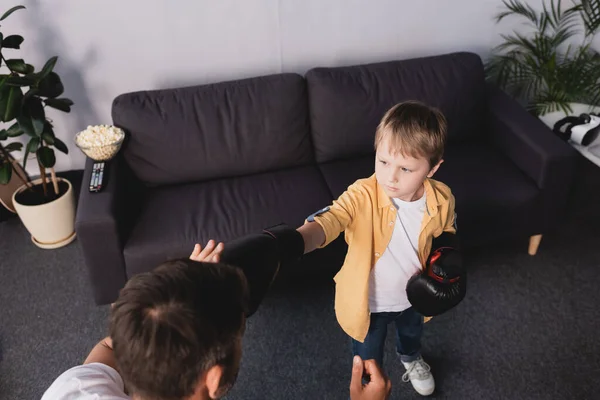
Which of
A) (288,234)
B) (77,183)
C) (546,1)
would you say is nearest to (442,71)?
(546,1)

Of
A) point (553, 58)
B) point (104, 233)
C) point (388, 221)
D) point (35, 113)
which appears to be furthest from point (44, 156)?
point (553, 58)

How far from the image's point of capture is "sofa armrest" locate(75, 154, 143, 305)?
1976 mm

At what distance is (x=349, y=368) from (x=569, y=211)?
1607mm

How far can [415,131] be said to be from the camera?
1.39 metres

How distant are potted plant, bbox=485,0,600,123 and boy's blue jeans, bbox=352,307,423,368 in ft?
5.27

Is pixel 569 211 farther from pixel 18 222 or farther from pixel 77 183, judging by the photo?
pixel 18 222

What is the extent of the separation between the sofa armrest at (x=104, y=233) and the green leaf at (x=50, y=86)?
1.30 feet

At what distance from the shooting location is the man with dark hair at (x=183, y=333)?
2.76 ft

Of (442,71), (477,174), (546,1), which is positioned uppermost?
(546,1)

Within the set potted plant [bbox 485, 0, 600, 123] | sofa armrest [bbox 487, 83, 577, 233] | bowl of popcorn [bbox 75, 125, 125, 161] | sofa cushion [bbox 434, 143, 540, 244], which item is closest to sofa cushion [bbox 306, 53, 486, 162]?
sofa armrest [bbox 487, 83, 577, 233]

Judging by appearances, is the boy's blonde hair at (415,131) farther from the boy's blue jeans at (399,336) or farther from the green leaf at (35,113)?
the green leaf at (35,113)

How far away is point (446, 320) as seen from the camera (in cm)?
221

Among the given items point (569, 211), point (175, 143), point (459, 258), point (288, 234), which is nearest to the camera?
point (288, 234)

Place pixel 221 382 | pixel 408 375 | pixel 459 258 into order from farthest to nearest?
pixel 408 375, pixel 459 258, pixel 221 382
